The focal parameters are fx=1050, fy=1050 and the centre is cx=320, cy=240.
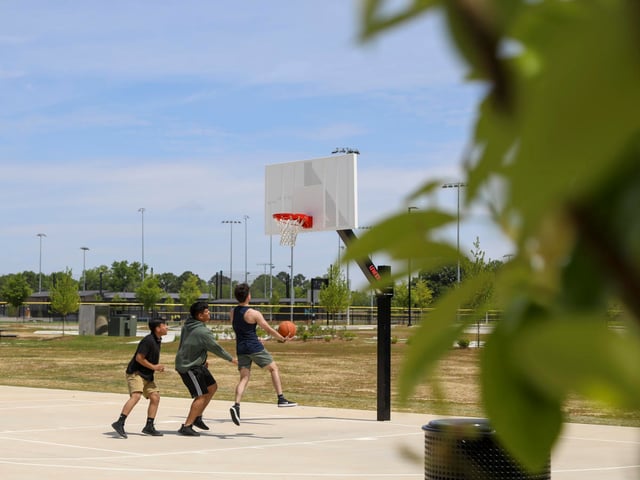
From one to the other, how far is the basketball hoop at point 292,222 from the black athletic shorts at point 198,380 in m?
6.76

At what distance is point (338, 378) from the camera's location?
29.3 meters

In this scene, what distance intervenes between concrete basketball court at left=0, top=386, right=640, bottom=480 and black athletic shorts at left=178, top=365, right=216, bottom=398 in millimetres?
651

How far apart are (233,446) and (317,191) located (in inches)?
289

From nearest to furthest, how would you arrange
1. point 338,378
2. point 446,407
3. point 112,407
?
1. point 446,407
2. point 112,407
3. point 338,378

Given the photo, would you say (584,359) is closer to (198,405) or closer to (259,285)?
(198,405)

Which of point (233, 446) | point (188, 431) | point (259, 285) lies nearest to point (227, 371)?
point (188, 431)

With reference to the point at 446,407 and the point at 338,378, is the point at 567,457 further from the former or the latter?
the point at 338,378

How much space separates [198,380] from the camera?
14.4 m

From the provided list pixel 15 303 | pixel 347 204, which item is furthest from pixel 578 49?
pixel 15 303

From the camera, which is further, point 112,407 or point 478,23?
point 112,407

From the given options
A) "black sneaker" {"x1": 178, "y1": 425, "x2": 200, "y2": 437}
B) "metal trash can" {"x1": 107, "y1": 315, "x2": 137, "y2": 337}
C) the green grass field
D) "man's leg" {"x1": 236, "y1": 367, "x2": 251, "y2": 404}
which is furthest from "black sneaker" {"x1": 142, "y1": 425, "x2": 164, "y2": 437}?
"metal trash can" {"x1": 107, "y1": 315, "x2": 137, "y2": 337}

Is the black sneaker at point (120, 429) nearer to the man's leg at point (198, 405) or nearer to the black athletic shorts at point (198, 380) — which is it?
the man's leg at point (198, 405)

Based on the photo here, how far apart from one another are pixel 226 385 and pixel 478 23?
2662 cm

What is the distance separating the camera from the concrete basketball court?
1133 centimetres
